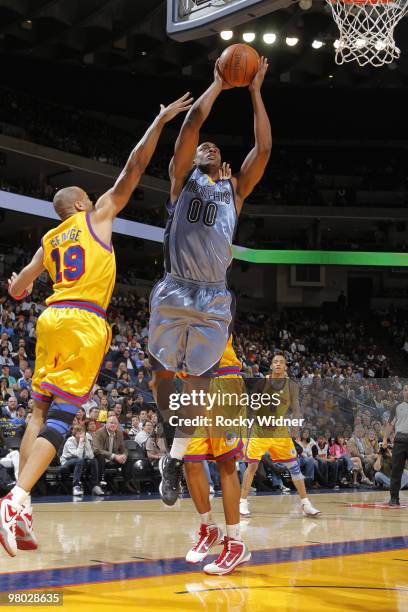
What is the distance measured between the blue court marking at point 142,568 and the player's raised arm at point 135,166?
2.17 m

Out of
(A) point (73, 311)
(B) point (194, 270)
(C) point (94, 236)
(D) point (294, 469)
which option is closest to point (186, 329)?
(B) point (194, 270)

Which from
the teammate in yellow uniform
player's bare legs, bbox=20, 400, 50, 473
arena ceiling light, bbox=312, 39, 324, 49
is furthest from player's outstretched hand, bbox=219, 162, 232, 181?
arena ceiling light, bbox=312, 39, 324, 49

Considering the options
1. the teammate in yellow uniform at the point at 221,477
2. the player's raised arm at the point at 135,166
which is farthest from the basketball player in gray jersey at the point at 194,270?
the teammate in yellow uniform at the point at 221,477

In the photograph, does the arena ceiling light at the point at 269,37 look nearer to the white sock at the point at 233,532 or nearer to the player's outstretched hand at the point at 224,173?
the player's outstretched hand at the point at 224,173

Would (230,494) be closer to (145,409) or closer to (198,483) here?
(198,483)

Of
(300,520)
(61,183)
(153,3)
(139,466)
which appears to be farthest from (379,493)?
(61,183)

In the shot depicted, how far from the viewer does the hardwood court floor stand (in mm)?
4133

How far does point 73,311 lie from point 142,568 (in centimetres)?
180

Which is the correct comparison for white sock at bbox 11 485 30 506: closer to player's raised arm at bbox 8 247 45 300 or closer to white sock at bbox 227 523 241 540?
player's raised arm at bbox 8 247 45 300

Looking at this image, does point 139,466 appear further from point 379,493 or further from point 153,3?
point 153,3

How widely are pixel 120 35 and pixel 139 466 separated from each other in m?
13.4

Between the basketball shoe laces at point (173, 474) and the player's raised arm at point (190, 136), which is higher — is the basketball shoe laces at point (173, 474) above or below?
below

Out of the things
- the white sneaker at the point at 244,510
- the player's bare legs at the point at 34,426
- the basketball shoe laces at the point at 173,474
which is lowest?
the white sneaker at the point at 244,510

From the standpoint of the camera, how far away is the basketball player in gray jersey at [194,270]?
4.79 m
